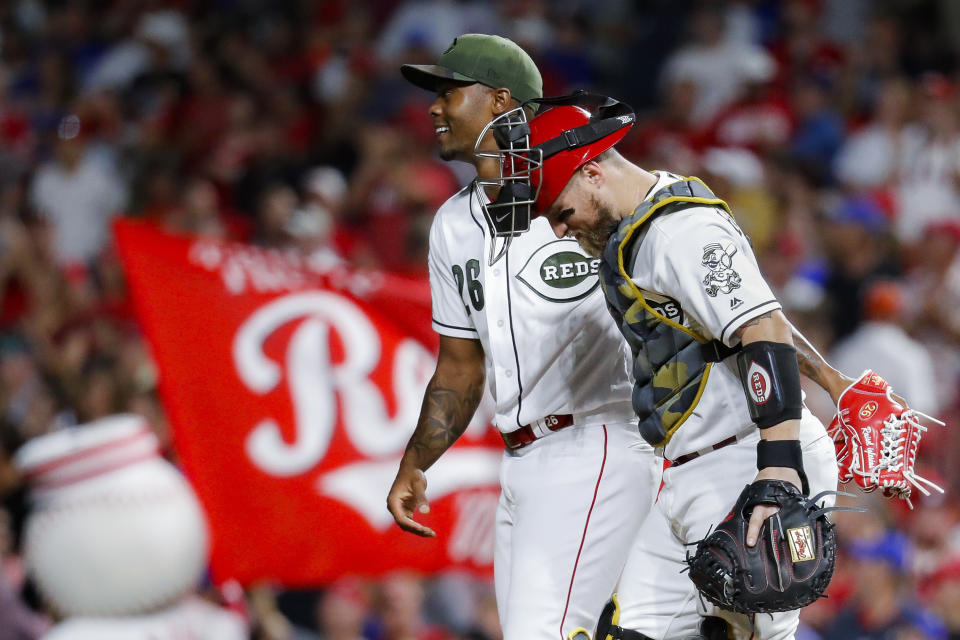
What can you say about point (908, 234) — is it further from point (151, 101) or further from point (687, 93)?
point (151, 101)

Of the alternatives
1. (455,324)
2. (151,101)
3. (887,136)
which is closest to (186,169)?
(151,101)

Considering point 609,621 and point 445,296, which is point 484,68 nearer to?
point 445,296

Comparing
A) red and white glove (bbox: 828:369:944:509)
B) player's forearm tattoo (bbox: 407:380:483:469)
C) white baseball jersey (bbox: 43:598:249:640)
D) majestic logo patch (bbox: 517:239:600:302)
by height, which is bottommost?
white baseball jersey (bbox: 43:598:249:640)

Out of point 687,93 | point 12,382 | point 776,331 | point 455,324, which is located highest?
point 776,331

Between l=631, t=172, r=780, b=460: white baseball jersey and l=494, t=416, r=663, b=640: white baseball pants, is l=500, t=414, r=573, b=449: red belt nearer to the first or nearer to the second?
l=494, t=416, r=663, b=640: white baseball pants

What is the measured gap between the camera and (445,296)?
429 centimetres

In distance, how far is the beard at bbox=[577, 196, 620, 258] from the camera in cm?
347

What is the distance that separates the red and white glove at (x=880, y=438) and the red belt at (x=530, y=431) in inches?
31.7

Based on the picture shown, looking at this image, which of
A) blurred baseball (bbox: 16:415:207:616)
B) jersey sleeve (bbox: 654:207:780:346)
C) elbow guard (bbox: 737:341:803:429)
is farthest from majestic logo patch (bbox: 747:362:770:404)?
blurred baseball (bbox: 16:415:207:616)

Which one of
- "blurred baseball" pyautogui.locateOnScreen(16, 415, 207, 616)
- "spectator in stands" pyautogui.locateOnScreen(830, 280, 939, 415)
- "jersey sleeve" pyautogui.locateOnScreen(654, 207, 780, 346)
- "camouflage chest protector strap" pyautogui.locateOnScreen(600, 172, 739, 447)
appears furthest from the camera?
"spectator in stands" pyautogui.locateOnScreen(830, 280, 939, 415)

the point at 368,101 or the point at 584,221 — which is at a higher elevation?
the point at 584,221

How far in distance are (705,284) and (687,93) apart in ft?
22.2

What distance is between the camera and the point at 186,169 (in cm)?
1012

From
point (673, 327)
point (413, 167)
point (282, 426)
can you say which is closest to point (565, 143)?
point (673, 327)
